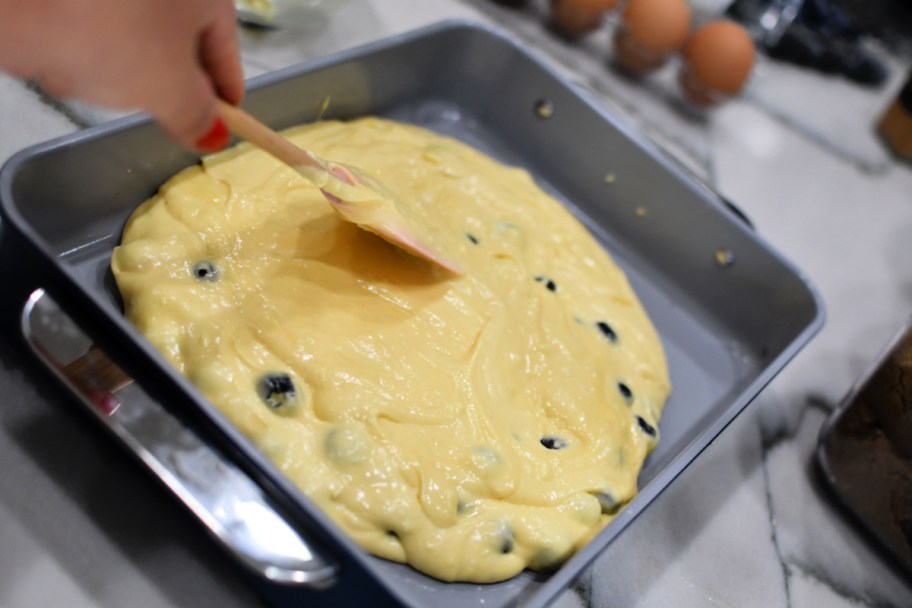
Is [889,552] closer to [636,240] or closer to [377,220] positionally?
[636,240]

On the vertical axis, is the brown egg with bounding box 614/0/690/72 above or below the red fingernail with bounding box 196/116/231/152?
above

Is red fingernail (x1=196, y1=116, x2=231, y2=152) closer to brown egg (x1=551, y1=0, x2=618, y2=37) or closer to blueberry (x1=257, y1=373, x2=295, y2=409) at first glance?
blueberry (x1=257, y1=373, x2=295, y2=409)

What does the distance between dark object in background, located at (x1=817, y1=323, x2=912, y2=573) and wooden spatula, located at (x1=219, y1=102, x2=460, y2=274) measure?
1.84ft

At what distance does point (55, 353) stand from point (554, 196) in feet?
2.65

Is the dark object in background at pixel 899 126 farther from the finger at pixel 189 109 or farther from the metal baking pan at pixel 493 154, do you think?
the finger at pixel 189 109

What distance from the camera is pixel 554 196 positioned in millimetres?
1263

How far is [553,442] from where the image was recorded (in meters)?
0.88

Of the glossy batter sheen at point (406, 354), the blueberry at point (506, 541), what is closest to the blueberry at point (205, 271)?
the glossy batter sheen at point (406, 354)

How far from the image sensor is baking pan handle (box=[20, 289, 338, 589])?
61 cm

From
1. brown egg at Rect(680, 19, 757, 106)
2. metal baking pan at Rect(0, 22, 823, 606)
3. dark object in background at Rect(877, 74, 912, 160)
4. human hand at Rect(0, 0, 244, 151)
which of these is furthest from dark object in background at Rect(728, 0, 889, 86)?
human hand at Rect(0, 0, 244, 151)

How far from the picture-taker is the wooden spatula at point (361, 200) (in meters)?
0.75

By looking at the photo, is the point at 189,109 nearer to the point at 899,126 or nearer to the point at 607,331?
the point at 607,331

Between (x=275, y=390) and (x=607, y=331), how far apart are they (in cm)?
46

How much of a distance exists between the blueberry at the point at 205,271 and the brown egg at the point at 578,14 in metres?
1.00
